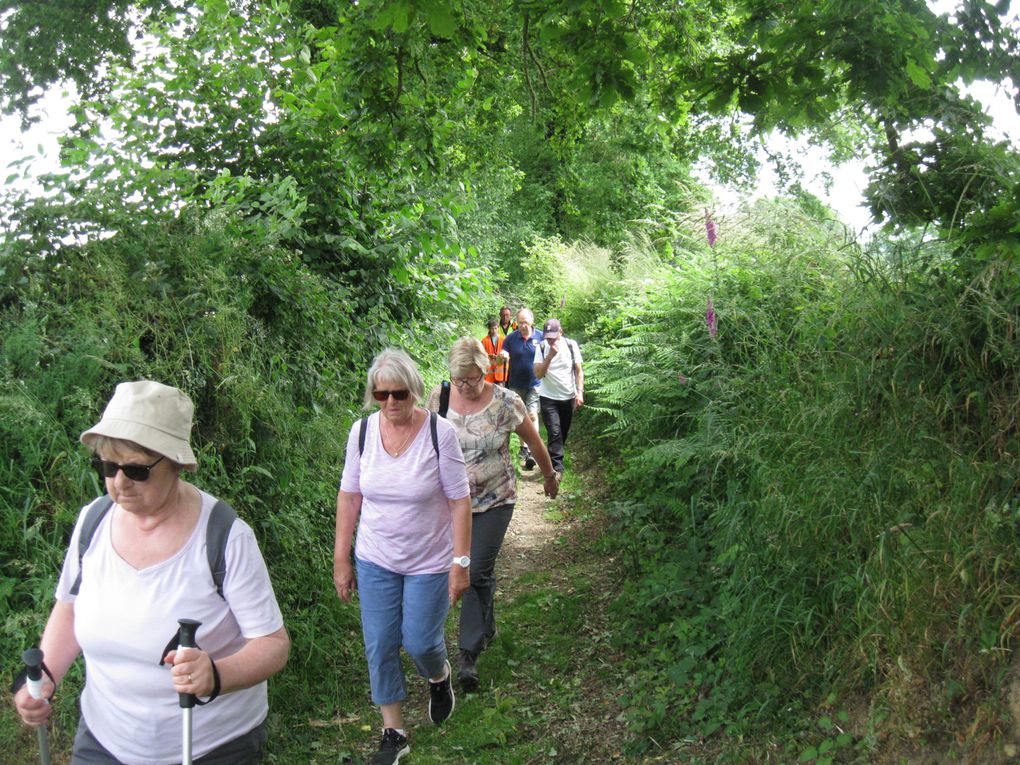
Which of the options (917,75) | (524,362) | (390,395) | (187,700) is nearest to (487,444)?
(390,395)

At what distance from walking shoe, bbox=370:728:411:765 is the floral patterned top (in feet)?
4.87

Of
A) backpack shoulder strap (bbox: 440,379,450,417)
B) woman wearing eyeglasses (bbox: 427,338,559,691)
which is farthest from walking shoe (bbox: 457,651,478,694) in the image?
backpack shoulder strap (bbox: 440,379,450,417)

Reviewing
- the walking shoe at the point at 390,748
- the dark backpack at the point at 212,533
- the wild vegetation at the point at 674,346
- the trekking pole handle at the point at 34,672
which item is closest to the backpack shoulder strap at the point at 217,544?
the dark backpack at the point at 212,533

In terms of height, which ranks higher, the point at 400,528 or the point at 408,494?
the point at 408,494

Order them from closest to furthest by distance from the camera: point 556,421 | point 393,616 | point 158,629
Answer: point 158,629, point 393,616, point 556,421

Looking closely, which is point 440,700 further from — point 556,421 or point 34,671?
point 556,421

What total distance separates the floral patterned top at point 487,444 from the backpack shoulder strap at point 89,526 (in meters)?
3.14

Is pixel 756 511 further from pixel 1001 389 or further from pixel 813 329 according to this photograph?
pixel 1001 389

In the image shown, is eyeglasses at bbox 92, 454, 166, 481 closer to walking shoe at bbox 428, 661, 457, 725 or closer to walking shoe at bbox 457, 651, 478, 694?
walking shoe at bbox 428, 661, 457, 725

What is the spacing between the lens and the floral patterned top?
595cm

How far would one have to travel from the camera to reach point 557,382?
11.1 metres

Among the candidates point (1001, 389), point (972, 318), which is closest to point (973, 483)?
point (1001, 389)

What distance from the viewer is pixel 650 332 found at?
376 inches

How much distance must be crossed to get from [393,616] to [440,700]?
2.54 ft
